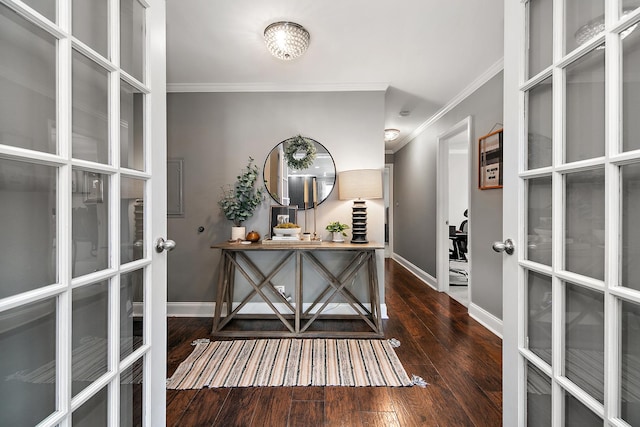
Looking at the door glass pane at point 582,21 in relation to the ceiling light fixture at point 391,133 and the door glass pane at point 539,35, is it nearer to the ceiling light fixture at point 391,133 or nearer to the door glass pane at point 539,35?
the door glass pane at point 539,35

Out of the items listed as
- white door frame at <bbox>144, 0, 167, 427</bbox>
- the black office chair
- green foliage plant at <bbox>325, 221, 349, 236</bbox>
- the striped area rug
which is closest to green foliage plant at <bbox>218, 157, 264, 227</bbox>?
green foliage plant at <bbox>325, 221, 349, 236</bbox>

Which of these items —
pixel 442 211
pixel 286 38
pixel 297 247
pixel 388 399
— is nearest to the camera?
pixel 388 399

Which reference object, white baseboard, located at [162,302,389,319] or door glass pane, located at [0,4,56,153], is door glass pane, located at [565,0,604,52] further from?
white baseboard, located at [162,302,389,319]

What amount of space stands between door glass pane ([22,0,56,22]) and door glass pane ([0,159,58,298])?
36 cm

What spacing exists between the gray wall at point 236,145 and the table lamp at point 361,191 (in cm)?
23

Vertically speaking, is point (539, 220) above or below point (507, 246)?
above

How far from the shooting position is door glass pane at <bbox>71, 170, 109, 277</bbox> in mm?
759

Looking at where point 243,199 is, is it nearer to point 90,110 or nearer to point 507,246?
point 90,110

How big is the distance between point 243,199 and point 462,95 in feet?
8.61

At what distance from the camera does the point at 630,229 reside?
0.70 metres

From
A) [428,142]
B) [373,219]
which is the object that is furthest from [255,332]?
[428,142]

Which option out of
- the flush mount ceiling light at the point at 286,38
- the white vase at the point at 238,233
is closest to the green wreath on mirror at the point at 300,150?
the white vase at the point at 238,233

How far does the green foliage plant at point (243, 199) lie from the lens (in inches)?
110

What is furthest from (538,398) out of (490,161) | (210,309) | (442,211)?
(442,211)
